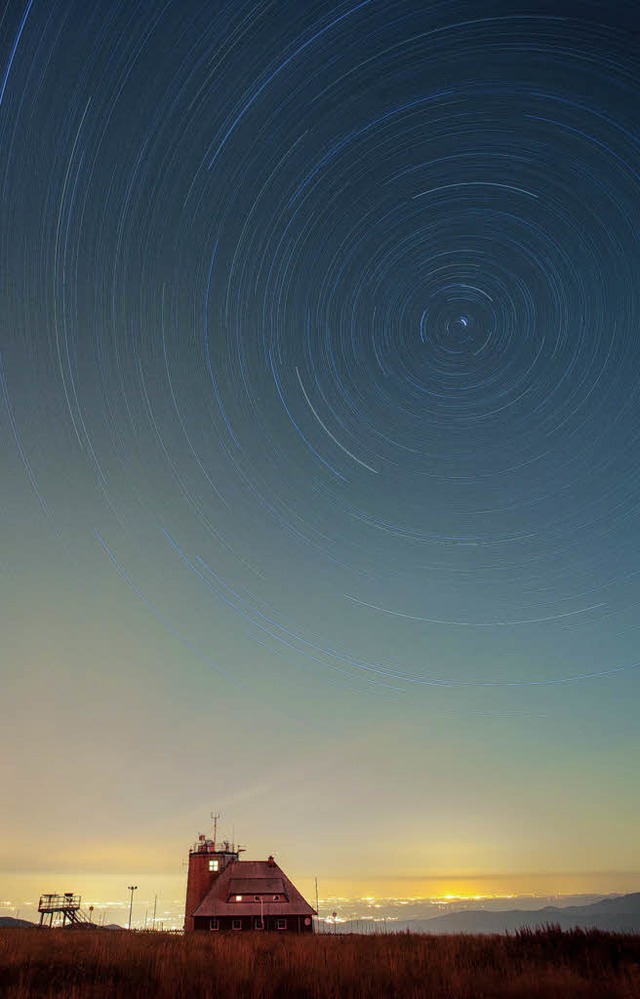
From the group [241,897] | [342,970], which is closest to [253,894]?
[241,897]

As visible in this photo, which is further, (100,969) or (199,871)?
(199,871)

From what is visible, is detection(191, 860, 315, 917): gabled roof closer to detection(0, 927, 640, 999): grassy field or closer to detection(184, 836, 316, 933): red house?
detection(184, 836, 316, 933): red house

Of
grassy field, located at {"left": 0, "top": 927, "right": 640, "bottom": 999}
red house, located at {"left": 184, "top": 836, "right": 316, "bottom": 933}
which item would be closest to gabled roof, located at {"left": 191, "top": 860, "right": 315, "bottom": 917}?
red house, located at {"left": 184, "top": 836, "right": 316, "bottom": 933}

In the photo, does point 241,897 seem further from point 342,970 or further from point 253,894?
point 342,970

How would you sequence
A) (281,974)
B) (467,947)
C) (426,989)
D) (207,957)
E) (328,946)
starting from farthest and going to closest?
1. (328,946)
2. (467,947)
3. (207,957)
4. (281,974)
5. (426,989)

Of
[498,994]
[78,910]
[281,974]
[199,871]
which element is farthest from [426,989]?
[78,910]

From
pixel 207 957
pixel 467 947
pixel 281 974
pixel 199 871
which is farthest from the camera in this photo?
pixel 199 871

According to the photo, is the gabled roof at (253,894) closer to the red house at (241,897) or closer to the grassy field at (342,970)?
the red house at (241,897)

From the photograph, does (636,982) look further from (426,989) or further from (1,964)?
(1,964)
